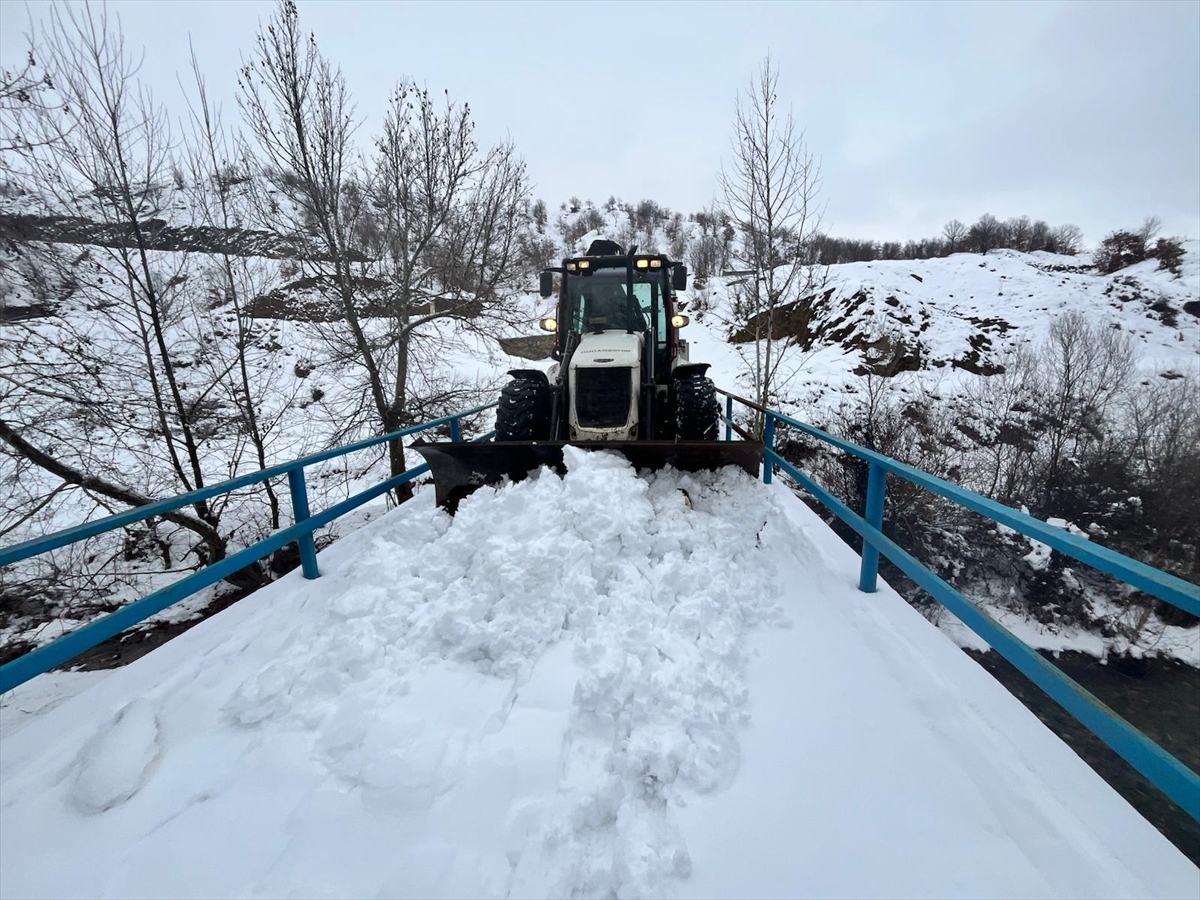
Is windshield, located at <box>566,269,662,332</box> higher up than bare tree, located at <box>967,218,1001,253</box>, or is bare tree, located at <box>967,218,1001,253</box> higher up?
bare tree, located at <box>967,218,1001,253</box>

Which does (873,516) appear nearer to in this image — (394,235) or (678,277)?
(678,277)

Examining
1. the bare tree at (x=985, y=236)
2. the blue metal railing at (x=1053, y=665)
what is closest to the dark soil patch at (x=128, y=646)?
the blue metal railing at (x=1053, y=665)

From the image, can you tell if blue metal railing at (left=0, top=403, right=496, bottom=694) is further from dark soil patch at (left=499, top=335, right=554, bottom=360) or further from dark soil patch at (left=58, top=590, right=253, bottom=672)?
dark soil patch at (left=499, top=335, right=554, bottom=360)

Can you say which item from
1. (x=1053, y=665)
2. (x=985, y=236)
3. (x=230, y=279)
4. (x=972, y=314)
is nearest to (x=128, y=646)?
(x=230, y=279)

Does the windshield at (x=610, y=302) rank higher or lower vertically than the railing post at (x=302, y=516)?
higher

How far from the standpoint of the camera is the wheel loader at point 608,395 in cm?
416

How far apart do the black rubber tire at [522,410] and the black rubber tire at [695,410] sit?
1.44 m

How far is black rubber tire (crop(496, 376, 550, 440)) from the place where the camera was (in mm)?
5133

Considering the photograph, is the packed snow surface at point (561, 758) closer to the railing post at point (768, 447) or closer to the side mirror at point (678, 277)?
the railing post at point (768, 447)

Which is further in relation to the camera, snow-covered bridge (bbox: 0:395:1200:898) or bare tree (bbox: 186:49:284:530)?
bare tree (bbox: 186:49:284:530)

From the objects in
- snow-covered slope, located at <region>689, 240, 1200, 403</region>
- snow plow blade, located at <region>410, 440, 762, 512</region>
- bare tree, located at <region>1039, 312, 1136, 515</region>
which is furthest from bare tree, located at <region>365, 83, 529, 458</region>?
bare tree, located at <region>1039, 312, 1136, 515</region>

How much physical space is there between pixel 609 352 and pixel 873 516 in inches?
111

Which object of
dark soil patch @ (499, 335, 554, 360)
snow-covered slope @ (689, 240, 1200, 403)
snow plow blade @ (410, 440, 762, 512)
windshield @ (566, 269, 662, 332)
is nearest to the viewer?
snow plow blade @ (410, 440, 762, 512)

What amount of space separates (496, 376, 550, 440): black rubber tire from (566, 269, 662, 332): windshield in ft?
3.71
